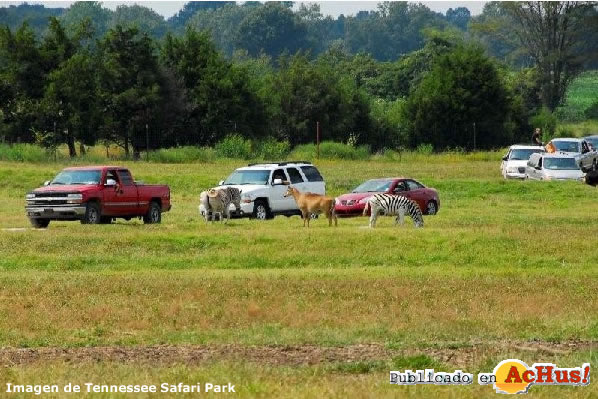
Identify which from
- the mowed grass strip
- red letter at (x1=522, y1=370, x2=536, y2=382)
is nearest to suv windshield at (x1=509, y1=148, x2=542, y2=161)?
the mowed grass strip

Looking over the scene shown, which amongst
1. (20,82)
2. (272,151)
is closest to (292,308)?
(272,151)

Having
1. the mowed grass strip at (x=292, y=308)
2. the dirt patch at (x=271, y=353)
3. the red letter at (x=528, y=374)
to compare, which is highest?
the red letter at (x=528, y=374)

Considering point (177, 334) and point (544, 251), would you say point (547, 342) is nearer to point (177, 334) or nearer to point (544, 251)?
point (177, 334)

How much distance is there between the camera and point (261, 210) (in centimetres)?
3856

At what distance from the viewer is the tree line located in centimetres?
7200

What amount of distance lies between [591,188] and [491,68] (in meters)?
39.7

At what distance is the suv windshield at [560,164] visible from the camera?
52.9 m

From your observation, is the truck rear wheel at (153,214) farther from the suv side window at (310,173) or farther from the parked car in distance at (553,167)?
the parked car in distance at (553,167)

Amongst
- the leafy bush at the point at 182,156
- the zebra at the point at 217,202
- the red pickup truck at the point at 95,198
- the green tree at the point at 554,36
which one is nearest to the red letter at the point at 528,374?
the zebra at the point at 217,202

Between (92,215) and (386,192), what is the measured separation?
854 cm

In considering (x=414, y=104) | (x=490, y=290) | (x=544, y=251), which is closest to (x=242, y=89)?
(x=414, y=104)

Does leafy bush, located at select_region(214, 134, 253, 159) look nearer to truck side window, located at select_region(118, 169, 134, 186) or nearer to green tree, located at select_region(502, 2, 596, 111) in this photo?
truck side window, located at select_region(118, 169, 134, 186)

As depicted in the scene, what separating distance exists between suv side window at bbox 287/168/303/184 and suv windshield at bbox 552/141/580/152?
65.9 ft

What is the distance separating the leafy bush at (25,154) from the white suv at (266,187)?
26.4 metres
